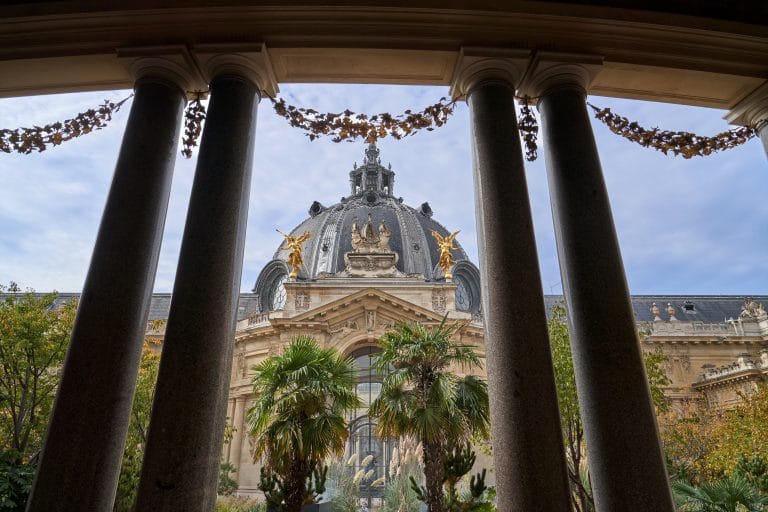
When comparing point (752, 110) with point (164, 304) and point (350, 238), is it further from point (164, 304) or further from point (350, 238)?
point (164, 304)

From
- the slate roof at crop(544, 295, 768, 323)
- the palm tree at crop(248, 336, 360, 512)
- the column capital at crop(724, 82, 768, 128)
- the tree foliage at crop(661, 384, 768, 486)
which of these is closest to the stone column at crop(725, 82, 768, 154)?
the column capital at crop(724, 82, 768, 128)

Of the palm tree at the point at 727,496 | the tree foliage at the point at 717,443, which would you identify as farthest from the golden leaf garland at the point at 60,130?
the tree foliage at the point at 717,443

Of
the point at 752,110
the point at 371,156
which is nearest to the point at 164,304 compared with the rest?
the point at 371,156

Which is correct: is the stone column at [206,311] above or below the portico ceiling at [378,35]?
below

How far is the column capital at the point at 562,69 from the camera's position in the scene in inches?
227

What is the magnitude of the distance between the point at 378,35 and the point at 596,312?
3832 mm

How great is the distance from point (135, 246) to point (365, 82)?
3.43 metres

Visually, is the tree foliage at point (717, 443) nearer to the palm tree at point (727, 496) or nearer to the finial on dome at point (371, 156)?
the palm tree at point (727, 496)

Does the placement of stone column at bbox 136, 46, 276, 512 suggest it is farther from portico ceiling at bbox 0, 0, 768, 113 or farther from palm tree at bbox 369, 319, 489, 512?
palm tree at bbox 369, 319, 489, 512

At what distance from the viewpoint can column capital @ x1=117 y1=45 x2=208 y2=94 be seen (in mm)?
5641

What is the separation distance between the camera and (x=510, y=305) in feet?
15.4

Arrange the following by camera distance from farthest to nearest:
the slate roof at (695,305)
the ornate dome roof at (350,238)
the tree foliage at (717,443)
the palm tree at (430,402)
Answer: the slate roof at (695,305) → the ornate dome roof at (350,238) → the tree foliage at (717,443) → the palm tree at (430,402)

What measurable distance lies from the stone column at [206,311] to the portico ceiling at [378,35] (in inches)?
18.9

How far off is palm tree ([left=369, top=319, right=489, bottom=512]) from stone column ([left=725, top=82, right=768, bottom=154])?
21.6 ft
